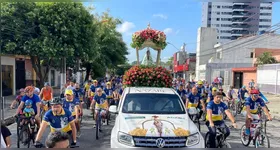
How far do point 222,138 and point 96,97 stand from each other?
439 centimetres

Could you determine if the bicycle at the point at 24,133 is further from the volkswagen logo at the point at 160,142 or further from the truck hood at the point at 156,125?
the volkswagen logo at the point at 160,142

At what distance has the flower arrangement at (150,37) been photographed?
11.6 metres

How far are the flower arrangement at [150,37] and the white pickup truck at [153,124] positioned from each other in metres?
5.54

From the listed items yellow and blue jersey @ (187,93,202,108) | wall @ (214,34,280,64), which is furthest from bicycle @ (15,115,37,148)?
wall @ (214,34,280,64)

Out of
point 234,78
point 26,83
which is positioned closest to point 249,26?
point 234,78

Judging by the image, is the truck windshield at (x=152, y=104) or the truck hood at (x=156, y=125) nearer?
the truck hood at (x=156, y=125)

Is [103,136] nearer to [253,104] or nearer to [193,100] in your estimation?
[193,100]

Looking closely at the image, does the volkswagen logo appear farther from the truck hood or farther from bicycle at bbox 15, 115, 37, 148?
bicycle at bbox 15, 115, 37, 148

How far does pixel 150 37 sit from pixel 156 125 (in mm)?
7120

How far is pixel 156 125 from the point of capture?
496 cm

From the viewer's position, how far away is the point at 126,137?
479cm

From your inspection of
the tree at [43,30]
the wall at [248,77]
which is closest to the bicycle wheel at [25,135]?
the tree at [43,30]

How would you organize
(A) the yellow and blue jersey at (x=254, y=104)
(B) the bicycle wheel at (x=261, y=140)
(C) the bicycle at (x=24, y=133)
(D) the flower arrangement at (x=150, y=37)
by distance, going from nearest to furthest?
(B) the bicycle wheel at (x=261, y=140), (C) the bicycle at (x=24, y=133), (A) the yellow and blue jersey at (x=254, y=104), (D) the flower arrangement at (x=150, y=37)

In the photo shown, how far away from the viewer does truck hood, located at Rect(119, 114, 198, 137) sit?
4746 millimetres
